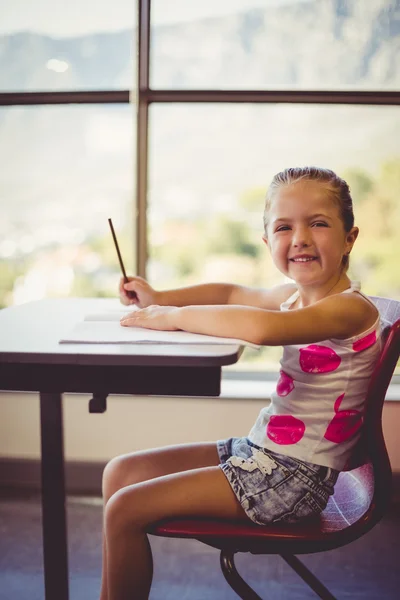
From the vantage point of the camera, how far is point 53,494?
1.36 m

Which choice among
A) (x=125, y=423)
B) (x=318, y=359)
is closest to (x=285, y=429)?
(x=318, y=359)

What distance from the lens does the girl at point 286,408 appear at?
3.88 feet

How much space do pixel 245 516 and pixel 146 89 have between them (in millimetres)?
1933

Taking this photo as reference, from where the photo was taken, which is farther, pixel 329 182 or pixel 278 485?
pixel 329 182

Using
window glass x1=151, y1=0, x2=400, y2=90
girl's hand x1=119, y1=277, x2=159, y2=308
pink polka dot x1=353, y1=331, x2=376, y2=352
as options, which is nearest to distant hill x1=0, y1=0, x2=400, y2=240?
window glass x1=151, y1=0, x2=400, y2=90

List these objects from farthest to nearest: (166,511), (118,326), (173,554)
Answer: (173,554) → (118,326) → (166,511)

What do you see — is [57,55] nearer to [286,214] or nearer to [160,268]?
[160,268]

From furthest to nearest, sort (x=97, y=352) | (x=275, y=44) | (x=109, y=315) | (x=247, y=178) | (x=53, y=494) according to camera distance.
→ (x=247, y=178), (x=275, y=44), (x=109, y=315), (x=53, y=494), (x=97, y=352)

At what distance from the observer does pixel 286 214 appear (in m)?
1.35

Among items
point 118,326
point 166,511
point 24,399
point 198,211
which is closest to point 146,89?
point 198,211

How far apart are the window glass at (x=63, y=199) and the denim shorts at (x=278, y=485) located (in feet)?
5.37

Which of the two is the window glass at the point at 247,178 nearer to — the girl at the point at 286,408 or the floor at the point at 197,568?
the floor at the point at 197,568

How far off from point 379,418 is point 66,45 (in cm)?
215

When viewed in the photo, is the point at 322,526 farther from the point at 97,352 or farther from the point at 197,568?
the point at 197,568
